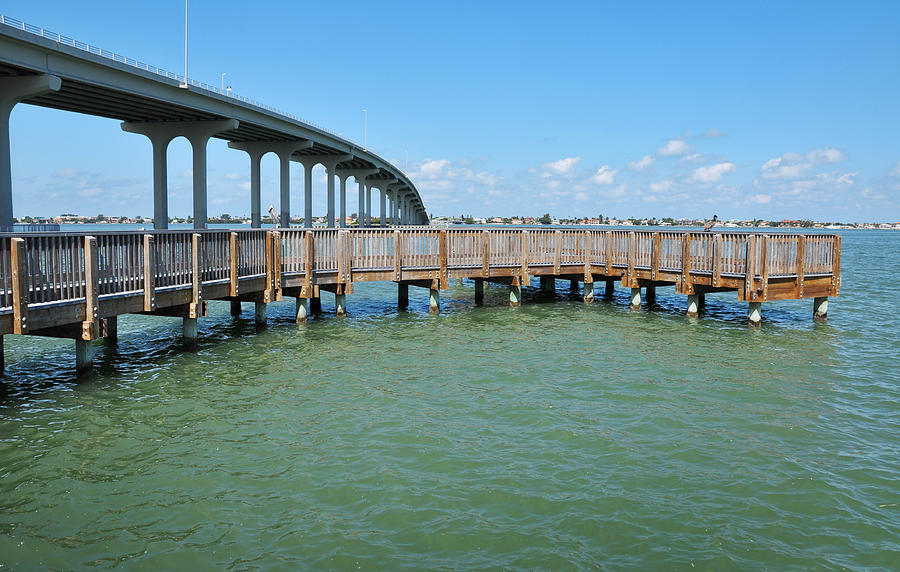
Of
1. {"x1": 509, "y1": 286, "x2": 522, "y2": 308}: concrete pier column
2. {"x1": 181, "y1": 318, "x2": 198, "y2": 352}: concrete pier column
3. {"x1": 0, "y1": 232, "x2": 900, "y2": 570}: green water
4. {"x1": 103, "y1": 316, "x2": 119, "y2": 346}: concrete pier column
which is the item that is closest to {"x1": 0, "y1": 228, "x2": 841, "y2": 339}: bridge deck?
{"x1": 181, "y1": 318, "x2": 198, "y2": 352}: concrete pier column

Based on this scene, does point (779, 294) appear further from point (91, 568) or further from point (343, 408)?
point (91, 568)

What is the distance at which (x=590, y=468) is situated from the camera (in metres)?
9.91

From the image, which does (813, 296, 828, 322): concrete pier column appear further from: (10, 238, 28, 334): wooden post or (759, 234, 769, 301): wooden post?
(10, 238, 28, 334): wooden post

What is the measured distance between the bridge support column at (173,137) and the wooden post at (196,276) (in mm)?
23445

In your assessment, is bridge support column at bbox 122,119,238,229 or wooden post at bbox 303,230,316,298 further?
bridge support column at bbox 122,119,238,229

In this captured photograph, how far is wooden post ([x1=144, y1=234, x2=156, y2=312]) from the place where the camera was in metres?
14.6

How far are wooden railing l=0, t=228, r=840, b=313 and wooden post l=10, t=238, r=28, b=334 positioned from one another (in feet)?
0.06

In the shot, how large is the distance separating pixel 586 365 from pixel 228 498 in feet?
32.2

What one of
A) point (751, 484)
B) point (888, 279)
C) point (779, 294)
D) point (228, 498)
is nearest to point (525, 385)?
point (751, 484)

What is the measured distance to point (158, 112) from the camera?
116 feet

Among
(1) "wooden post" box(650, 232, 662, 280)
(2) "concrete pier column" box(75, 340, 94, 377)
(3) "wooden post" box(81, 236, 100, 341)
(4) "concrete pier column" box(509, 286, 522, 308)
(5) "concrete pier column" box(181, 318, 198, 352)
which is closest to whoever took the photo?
(3) "wooden post" box(81, 236, 100, 341)

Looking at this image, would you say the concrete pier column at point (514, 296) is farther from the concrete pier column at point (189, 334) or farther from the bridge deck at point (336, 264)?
the concrete pier column at point (189, 334)

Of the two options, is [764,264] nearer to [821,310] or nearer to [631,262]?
[821,310]

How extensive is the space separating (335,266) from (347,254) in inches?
22.0
